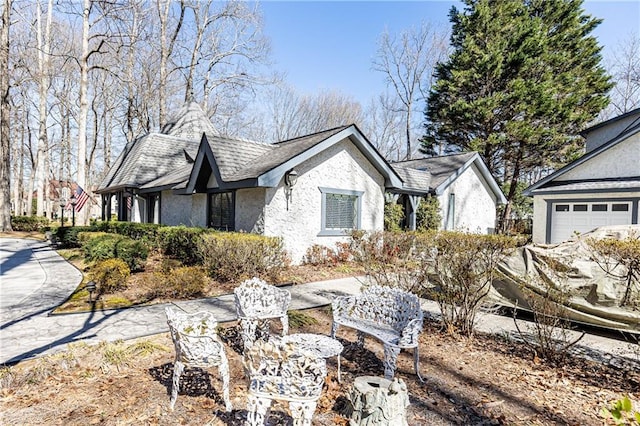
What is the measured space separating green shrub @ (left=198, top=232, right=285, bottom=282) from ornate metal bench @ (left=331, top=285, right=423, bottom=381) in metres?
4.19

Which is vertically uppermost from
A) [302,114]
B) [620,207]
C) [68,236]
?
[302,114]

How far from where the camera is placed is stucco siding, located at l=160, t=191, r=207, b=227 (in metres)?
12.7

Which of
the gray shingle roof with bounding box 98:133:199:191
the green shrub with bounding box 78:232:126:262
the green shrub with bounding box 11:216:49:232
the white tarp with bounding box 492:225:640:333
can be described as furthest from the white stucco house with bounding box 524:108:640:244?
the green shrub with bounding box 11:216:49:232

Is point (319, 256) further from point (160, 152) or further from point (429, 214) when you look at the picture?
point (160, 152)

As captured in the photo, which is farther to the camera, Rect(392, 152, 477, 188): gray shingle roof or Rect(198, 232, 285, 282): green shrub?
Rect(392, 152, 477, 188): gray shingle roof

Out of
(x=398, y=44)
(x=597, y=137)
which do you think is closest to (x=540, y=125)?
(x=597, y=137)

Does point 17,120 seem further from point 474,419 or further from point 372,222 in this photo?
point 474,419

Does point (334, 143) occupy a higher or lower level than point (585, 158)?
lower

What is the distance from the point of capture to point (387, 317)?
14.0ft

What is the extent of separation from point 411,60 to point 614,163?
75.3ft

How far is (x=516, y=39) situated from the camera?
22344 mm

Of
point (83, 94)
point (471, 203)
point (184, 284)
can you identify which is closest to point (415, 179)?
point (471, 203)

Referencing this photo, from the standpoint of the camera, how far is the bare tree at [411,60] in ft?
104

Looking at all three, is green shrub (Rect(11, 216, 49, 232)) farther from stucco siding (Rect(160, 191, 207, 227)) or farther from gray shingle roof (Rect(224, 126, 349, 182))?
gray shingle roof (Rect(224, 126, 349, 182))
